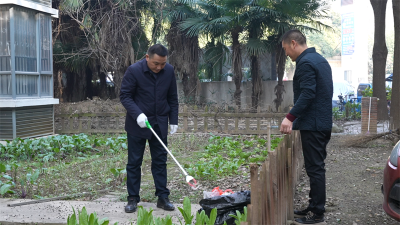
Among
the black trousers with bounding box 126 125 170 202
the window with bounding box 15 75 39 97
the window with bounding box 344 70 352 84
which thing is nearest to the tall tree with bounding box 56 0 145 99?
the window with bounding box 15 75 39 97

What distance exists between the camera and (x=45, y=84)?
1106cm

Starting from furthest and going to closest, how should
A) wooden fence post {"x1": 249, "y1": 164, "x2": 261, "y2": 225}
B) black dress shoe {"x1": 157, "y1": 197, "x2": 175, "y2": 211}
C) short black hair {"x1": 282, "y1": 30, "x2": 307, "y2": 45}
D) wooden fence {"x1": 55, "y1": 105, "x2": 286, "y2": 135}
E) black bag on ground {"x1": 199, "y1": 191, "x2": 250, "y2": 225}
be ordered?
wooden fence {"x1": 55, "y1": 105, "x2": 286, "y2": 135}, black dress shoe {"x1": 157, "y1": 197, "x2": 175, "y2": 211}, short black hair {"x1": 282, "y1": 30, "x2": 307, "y2": 45}, black bag on ground {"x1": 199, "y1": 191, "x2": 250, "y2": 225}, wooden fence post {"x1": 249, "y1": 164, "x2": 261, "y2": 225}

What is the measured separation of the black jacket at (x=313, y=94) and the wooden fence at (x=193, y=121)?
7727mm

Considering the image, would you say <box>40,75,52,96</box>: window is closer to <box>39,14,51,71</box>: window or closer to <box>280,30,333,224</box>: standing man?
<box>39,14,51,71</box>: window

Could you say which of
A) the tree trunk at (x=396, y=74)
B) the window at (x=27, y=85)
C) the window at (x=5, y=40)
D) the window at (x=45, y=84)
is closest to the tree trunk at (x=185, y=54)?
the window at (x=45, y=84)

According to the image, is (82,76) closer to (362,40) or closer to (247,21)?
(247,21)

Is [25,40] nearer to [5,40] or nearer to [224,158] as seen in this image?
[5,40]

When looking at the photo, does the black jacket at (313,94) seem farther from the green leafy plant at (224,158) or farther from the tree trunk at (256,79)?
the tree trunk at (256,79)

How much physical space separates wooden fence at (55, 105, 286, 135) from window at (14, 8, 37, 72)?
202 cm

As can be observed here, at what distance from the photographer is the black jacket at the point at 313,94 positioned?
381 centimetres

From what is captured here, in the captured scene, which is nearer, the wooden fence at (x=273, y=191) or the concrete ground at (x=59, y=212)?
the wooden fence at (x=273, y=191)

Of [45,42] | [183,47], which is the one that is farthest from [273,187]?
[183,47]

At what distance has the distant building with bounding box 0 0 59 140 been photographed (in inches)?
385

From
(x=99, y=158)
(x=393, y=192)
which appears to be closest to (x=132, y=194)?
(x=393, y=192)
